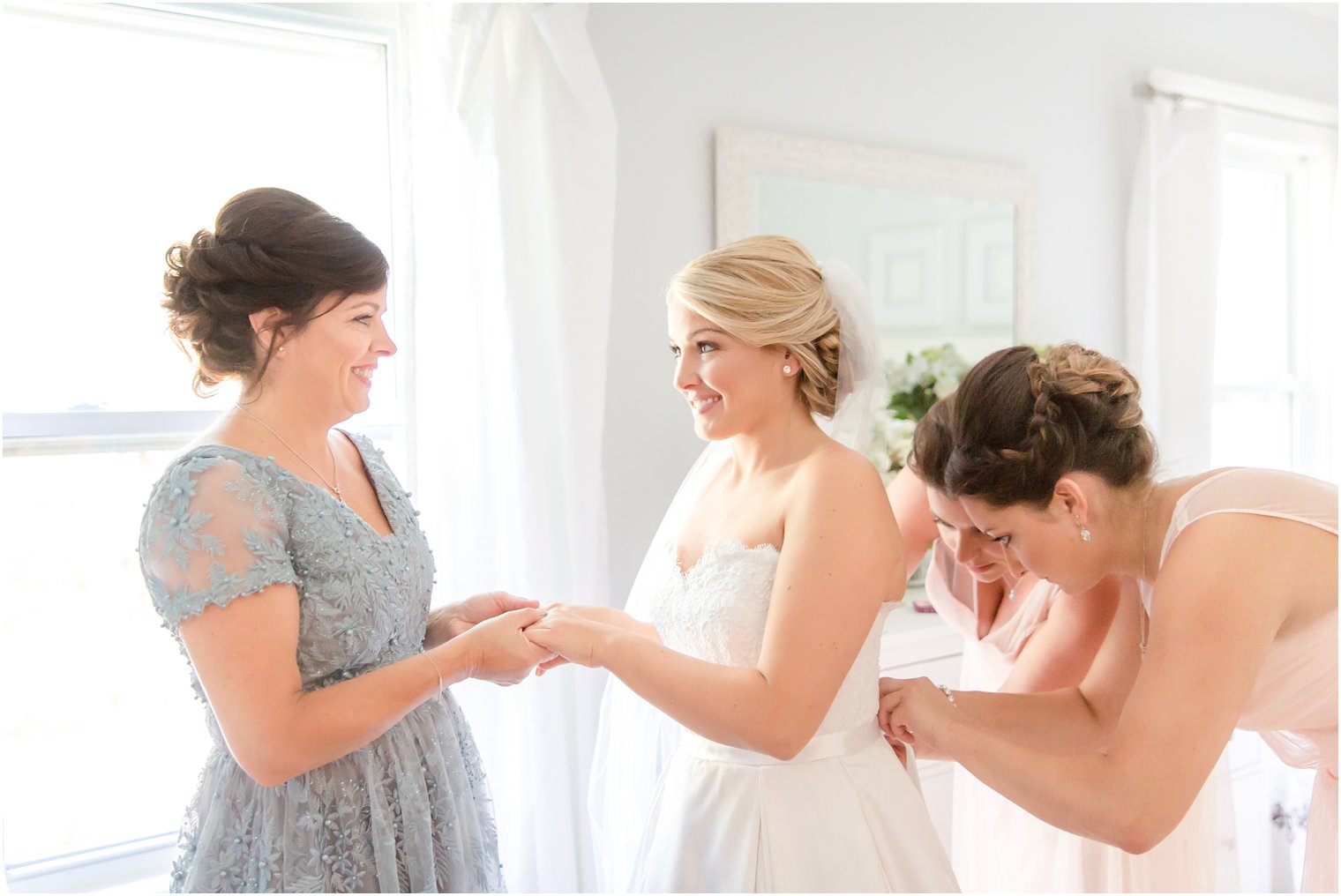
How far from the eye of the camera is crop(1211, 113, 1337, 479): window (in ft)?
13.7

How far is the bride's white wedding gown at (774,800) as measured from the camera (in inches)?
57.2

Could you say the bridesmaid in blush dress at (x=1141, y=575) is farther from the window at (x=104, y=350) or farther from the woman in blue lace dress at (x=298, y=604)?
the window at (x=104, y=350)

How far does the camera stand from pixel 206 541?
3.95ft

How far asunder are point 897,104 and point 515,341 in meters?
1.62

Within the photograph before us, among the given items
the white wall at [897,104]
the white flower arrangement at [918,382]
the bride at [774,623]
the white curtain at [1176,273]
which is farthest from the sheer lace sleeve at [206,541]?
the white curtain at [1176,273]

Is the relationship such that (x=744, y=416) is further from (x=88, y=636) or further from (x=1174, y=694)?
(x=88, y=636)

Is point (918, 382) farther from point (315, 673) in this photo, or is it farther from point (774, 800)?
point (315, 673)

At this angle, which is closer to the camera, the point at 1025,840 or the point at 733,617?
the point at 733,617

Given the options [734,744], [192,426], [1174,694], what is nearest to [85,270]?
[192,426]

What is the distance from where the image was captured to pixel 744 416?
5.17ft

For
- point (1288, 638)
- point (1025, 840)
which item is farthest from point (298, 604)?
point (1025, 840)

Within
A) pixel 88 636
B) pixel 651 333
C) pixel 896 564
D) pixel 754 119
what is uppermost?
pixel 754 119

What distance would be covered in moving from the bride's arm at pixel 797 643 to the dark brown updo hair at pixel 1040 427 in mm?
155

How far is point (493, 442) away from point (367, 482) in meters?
0.63
